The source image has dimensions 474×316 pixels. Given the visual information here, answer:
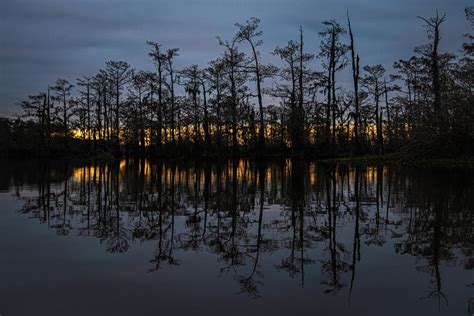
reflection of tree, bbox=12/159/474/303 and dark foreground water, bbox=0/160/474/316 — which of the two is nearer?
dark foreground water, bbox=0/160/474/316

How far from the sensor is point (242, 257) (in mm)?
6062

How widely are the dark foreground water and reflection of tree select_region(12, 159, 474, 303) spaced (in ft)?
0.09

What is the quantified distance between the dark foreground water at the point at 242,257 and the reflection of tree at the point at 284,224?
0.03 meters

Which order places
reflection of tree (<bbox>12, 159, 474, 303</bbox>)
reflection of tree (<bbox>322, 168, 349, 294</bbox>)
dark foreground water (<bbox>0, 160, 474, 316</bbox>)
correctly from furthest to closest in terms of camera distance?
1. reflection of tree (<bbox>12, 159, 474, 303</bbox>)
2. reflection of tree (<bbox>322, 168, 349, 294</bbox>)
3. dark foreground water (<bbox>0, 160, 474, 316</bbox>)

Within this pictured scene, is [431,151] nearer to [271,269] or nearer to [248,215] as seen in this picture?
[248,215]

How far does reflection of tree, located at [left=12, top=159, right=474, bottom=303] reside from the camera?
5.75 meters

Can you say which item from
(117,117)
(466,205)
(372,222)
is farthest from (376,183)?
(117,117)

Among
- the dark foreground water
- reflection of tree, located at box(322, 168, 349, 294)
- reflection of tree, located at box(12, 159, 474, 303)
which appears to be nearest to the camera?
the dark foreground water

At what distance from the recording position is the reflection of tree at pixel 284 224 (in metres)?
5.75

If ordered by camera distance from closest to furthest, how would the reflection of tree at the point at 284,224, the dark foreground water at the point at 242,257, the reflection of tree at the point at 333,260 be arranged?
the dark foreground water at the point at 242,257, the reflection of tree at the point at 333,260, the reflection of tree at the point at 284,224

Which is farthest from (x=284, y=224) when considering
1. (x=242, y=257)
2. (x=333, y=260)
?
(x=333, y=260)

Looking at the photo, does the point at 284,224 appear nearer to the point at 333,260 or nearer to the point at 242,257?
the point at 242,257

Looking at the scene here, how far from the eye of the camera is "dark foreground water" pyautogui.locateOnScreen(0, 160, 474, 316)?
429 cm

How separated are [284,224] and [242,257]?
8.13 feet
